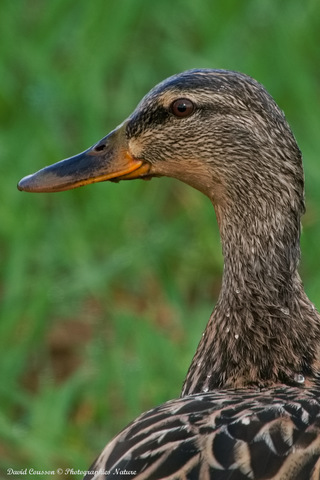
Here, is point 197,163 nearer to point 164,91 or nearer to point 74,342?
point 164,91

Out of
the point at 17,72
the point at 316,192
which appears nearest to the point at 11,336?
the point at 316,192

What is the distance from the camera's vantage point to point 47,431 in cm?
504

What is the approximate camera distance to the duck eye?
4.20 m

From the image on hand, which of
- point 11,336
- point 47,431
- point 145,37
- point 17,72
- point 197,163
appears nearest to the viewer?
point 197,163

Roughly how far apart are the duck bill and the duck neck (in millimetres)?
353

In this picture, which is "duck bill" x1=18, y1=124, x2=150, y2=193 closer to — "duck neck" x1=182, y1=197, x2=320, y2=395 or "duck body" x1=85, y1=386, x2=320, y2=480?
"duck neck" x1=182, y1=197, x2=320, y2=395

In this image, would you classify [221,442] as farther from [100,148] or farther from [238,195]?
[100,148]

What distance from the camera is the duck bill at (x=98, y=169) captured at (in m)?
4.35

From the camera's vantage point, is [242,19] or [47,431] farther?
[242,19]

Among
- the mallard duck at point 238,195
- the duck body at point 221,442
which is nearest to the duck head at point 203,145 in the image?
the mallard duck at point 238,195

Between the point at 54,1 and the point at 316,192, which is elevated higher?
the point at 54,1

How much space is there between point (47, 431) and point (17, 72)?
9.08 feet

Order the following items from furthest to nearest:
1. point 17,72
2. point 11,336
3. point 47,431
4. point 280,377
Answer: point 17,72 < point 11,336 < point 47,431 < point 280,377

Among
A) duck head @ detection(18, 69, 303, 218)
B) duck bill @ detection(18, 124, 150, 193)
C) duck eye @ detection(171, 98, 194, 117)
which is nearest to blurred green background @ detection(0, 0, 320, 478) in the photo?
duck bill @ detection(18, 124, 150, 193)
